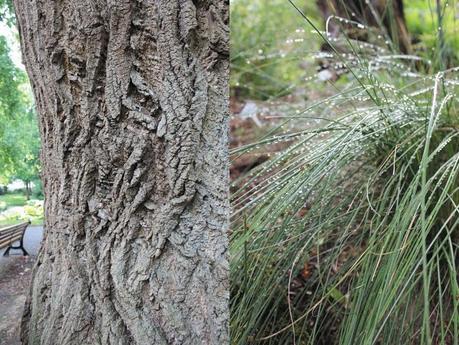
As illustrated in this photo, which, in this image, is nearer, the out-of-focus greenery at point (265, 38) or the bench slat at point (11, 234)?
the bench slat at point (11, 234)

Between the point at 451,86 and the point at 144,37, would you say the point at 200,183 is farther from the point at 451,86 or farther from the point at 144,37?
the point at 451,86

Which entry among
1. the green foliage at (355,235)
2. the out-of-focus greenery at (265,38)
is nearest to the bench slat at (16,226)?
the green foliage at (355,235)

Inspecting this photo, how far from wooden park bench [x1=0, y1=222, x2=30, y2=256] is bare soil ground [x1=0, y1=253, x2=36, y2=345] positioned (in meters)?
0.02

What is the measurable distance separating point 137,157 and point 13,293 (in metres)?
0.33

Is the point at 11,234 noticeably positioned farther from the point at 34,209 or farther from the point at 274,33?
the point at 274,33

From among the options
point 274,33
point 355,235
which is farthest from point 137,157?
point 274,33

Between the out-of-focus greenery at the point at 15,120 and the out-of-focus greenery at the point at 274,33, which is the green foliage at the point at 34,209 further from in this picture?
the out-of-focus greenery at the point at 274,33

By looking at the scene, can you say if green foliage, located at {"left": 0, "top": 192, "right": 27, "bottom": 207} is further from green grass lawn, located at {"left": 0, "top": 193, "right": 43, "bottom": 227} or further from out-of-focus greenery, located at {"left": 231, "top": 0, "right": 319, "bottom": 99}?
out-of-focus greenery, located at {"left": 231, "top": 0, "right": 319, "bottom": 99}

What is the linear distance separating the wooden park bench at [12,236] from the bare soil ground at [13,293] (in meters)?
0.02

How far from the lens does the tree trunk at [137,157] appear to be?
80 centimetres

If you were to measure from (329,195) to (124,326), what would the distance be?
609 mm

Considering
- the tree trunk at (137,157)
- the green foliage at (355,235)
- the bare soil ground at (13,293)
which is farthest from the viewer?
the green foliage at (355,235)

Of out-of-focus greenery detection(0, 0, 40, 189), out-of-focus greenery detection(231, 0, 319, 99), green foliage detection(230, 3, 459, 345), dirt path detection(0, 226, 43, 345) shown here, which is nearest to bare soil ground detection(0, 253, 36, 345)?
dirt path detection(0, 226, 43, 345)

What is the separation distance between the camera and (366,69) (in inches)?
54.9
